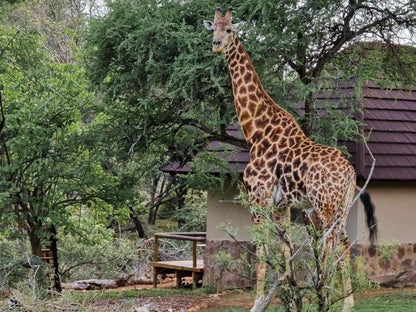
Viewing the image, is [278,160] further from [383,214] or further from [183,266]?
[183,266]

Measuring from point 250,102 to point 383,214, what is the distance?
14.7 feet

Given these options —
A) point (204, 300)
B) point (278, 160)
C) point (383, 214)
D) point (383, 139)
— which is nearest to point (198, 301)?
point (204, 300)

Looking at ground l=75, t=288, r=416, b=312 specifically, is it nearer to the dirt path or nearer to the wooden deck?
the dirt path

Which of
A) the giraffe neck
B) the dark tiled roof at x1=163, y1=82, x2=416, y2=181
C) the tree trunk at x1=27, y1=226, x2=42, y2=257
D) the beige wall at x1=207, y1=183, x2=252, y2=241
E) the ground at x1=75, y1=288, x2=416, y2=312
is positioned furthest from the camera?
the beige wall at x1=207, y1=183, x2=252, y2=241

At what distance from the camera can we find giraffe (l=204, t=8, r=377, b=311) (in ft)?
25.3

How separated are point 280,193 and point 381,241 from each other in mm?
4221

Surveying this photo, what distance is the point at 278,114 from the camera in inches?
337

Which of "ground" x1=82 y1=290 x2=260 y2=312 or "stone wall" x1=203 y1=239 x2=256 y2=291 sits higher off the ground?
"stone wall" x1=203 y1=239 x2=256 y2=291

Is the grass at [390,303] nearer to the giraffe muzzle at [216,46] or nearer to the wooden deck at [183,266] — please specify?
the giraffe muzzle at [216,46]

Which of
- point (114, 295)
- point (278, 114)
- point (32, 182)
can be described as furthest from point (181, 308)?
point (278, 114)

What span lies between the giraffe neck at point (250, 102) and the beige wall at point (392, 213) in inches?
143

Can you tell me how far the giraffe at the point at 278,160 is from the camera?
7723mm

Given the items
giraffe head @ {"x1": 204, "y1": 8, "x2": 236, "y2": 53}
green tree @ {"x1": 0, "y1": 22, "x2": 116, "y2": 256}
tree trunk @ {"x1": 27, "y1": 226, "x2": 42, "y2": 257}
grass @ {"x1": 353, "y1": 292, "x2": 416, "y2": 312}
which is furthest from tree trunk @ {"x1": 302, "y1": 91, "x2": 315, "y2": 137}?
tree trunk @ {"x1": 27, "y1": 226, "x2": 42, "y2": 257}

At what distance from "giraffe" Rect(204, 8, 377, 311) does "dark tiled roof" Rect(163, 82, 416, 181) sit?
268 centimetres
